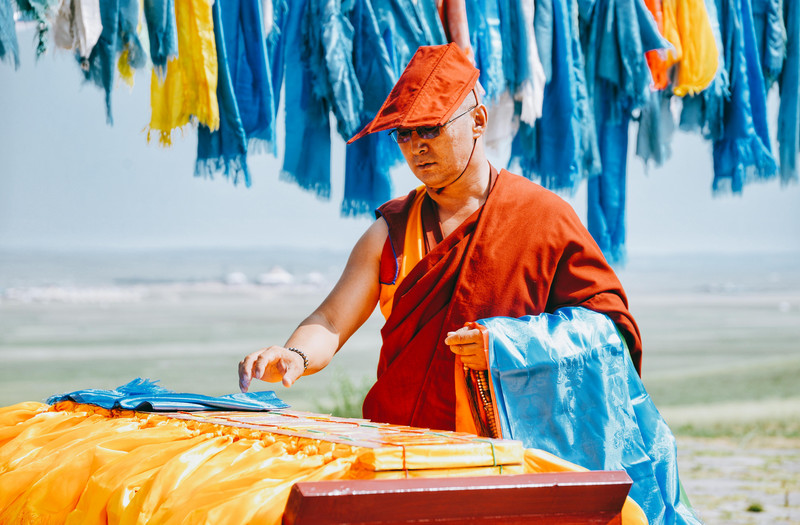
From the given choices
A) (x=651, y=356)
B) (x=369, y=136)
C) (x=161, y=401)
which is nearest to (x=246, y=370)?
(x=161, y=401)

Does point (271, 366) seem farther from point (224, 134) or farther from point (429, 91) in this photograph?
point (224, 134)

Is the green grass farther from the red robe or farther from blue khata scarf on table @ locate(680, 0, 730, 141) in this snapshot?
the red robe

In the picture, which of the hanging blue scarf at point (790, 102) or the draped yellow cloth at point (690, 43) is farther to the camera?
the hanging blue scarf at point (790, 102)

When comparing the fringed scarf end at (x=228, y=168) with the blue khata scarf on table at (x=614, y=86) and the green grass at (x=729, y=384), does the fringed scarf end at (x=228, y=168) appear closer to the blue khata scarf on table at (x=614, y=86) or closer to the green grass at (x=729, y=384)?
the blue khata scarf on table at (x=614, y=86)

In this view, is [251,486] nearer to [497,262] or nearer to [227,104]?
[497,262]

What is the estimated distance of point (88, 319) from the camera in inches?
253

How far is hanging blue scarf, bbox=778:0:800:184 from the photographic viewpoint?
3.65 m

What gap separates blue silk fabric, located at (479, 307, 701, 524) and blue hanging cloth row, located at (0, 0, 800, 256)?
4.09 ft

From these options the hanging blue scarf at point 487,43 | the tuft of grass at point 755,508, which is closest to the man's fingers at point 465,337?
the hanging blue scarf at point 487,43

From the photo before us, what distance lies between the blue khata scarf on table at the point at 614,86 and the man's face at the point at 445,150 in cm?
132

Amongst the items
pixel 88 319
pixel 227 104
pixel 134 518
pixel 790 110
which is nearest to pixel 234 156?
pixel 227 104

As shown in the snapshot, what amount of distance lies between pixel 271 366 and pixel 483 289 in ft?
1.73

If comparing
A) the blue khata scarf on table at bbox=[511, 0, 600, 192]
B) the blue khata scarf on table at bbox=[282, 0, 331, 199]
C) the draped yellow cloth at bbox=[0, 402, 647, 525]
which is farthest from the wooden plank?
the blue khata scarf on table at bbox=[511, 0, 600, 192]

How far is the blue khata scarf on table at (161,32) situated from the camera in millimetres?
2473
